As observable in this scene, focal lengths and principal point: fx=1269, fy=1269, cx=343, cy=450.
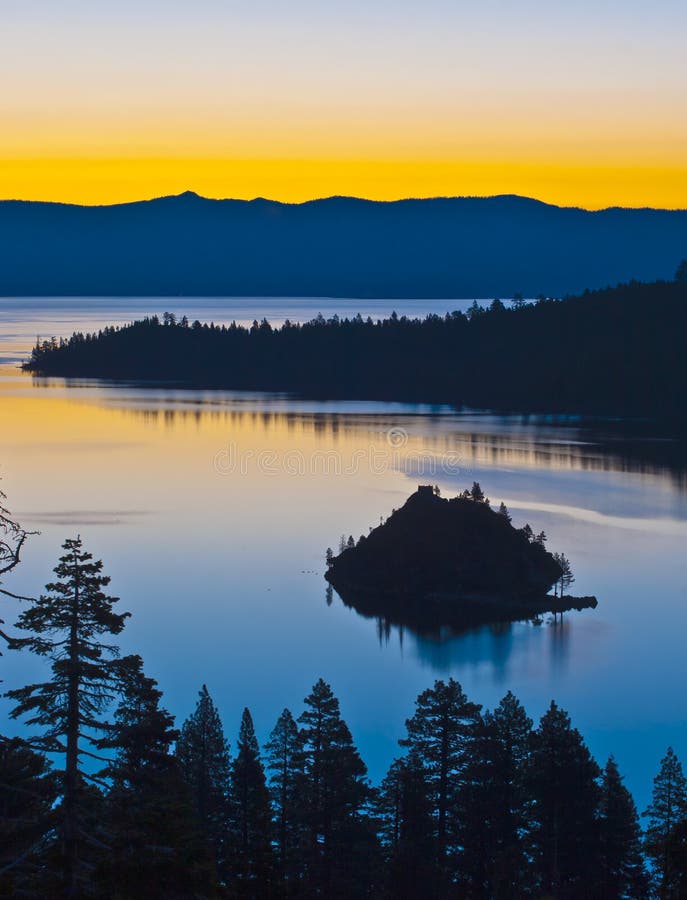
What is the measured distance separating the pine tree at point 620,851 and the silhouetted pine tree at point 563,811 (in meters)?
0.12

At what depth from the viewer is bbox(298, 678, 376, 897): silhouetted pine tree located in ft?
41.1

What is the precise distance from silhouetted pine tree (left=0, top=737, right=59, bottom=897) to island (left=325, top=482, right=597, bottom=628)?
17.2 metres

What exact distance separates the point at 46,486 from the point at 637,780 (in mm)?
28909

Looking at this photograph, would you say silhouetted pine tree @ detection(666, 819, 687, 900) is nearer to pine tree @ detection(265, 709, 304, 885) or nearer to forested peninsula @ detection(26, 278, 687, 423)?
pine tree @ detection(265, 709, 304, 885)

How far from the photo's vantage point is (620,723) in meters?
20.3

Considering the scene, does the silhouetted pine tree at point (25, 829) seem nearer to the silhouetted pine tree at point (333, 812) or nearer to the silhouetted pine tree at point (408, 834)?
the silhouetted pine tree at point (333, 812)

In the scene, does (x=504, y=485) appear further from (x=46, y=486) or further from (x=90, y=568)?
(x=90, y=568)

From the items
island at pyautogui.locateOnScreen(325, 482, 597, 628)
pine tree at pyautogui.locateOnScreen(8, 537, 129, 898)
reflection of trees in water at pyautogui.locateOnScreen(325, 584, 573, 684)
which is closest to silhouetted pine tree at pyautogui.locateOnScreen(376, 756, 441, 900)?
pine tree at pyautogui.locateOnScreen(8, 537, 129, 898)

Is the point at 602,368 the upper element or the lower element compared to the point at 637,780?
upper

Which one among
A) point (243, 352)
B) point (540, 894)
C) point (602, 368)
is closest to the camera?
point (540, 894)

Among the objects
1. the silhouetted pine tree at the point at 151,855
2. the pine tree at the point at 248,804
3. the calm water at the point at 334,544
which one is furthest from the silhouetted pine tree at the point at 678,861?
the calm water at the point at 334,544

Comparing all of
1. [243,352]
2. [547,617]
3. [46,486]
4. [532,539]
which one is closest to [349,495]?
[46,486]

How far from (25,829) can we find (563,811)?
692 cm

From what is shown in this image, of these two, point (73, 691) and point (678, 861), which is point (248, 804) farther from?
point (73, 691)
